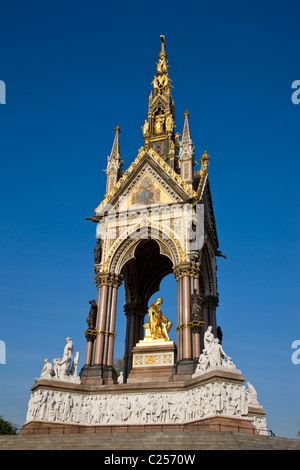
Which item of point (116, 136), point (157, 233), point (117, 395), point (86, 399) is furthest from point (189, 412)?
point (116, 136)

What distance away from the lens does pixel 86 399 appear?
19875mm

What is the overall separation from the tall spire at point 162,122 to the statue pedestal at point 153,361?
435 inches

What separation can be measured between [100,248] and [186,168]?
6.60 metres

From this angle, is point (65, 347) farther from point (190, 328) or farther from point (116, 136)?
point (116, 136)

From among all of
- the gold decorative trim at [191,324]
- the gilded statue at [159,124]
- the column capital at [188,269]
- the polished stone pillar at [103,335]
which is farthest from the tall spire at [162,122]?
the gold decorative trim at [191,324]

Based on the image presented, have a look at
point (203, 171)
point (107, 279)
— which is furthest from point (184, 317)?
point (203, 171)

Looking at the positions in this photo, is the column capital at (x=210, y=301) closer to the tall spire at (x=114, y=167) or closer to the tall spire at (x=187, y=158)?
the tall spire at (x=187, y=158)

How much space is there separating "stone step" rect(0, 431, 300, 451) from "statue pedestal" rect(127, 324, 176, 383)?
7020 millimetres

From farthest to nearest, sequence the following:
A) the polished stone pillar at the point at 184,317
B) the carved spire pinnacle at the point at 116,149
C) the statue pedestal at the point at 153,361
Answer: the carved spire pinnacle at the point at 116,149 → the statue pedestal at the point at 153,361 → the polished stone pillar at the point at 184,317

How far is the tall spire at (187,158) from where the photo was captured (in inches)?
984

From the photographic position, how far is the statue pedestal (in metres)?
21.1

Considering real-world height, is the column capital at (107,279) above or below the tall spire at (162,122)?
below

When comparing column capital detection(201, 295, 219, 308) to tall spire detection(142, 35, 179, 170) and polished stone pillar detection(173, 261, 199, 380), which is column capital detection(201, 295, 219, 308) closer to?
polished stone pillar detection(173, 261, 199, 380)

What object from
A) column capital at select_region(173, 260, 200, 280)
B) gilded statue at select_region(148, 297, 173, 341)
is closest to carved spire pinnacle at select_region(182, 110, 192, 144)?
column capital at select_region(173, 260, 200, 280)
